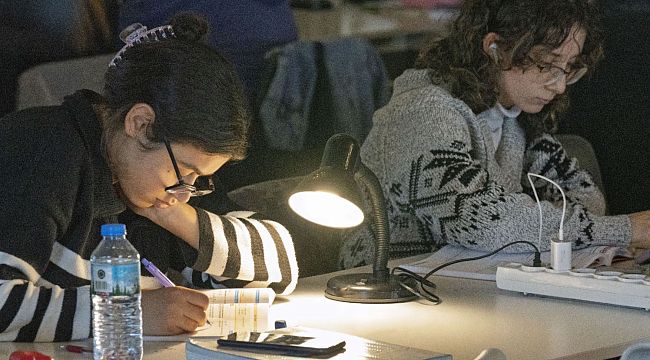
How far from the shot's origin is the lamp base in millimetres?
2510

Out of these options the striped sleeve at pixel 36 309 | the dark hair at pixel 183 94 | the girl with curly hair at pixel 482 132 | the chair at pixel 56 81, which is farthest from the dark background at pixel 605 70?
the striped sleeve at pixel 36 309

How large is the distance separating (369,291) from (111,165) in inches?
21.6

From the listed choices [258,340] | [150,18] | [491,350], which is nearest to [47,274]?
[258,340]

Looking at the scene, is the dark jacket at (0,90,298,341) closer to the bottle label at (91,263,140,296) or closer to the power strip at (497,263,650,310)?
the bottle label at (91,263,140,296)

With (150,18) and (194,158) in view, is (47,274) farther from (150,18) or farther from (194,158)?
(150,18)

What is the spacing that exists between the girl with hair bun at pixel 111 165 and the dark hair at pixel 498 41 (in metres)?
0.84

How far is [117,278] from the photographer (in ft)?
6.61

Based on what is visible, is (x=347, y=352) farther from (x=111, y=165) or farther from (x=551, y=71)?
(x=551, y=71)

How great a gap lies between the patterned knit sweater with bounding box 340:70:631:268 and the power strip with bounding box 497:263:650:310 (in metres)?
0.25

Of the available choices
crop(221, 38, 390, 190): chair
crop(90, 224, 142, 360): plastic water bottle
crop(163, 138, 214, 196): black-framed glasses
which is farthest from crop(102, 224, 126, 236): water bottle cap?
crop(221, 38, 390, 190): chair

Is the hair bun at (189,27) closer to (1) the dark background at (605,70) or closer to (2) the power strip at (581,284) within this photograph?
(2) the power strip at (581,284)

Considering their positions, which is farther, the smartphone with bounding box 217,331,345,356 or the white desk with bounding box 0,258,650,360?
the white desk with bounding box 0,258,650,360

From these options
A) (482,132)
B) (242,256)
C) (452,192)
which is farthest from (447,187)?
(242,256)

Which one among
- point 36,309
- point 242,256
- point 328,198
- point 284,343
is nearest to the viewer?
point 284,343
